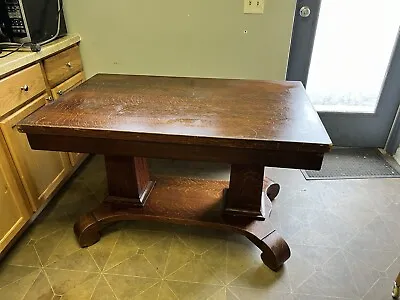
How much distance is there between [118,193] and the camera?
1599 mm

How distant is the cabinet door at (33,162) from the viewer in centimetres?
147

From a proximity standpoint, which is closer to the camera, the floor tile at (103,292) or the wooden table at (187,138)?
the wooden table at (187,138)

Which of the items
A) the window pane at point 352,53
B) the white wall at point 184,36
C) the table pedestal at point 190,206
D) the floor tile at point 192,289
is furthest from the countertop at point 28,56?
the window pane at point 352,53

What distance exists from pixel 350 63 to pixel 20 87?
2128 millimetres

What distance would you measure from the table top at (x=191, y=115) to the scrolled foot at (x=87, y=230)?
586mm

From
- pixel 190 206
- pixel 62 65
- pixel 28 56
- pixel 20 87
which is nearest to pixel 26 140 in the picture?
pixel 20 87

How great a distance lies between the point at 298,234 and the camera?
5.40 feet

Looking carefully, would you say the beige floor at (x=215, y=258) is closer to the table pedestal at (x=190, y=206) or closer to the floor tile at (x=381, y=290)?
the floor tile at (x=381, y=290)

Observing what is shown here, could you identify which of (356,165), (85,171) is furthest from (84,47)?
(356,165)

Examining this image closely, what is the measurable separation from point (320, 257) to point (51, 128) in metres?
1.37

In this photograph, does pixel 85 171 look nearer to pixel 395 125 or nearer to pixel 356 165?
pixel 356 165

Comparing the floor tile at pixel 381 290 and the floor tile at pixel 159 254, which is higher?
the floor tile at pixel 381 290

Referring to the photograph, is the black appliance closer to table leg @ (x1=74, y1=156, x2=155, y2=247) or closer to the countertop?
the countertop

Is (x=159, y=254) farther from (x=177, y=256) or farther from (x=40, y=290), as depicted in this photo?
(x=40, y=290)
